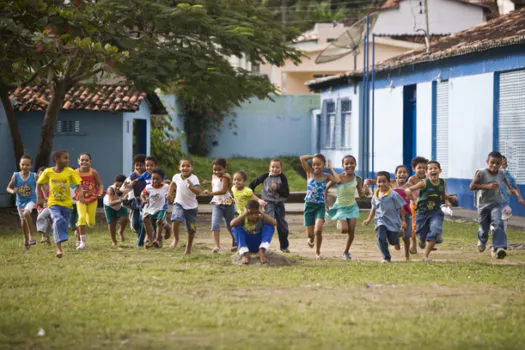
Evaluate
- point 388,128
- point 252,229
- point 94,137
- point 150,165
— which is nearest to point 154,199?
point 150,165

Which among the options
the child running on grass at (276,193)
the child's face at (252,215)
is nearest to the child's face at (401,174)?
the child running on grass at (276,193)

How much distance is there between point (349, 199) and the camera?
1252 centimetres

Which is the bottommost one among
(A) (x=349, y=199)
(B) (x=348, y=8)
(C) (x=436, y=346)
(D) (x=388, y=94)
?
(C) (x=436, y=346)

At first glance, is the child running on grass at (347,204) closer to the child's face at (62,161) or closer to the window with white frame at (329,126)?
the child's face at (62,161)

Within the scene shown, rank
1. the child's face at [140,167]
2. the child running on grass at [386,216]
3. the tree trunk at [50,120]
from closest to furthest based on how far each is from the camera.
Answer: the child running on grass at [386,216] → the child's face at [140,167] → the tree trunk at [50,120]

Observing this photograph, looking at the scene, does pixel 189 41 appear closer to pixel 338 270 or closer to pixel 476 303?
pixel 338 270

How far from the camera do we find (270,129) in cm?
3978

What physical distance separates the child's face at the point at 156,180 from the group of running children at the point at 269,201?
0.02 m

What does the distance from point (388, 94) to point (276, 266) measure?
57.5 ft

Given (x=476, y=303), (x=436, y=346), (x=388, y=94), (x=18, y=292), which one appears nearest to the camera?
(x=436, y=346)

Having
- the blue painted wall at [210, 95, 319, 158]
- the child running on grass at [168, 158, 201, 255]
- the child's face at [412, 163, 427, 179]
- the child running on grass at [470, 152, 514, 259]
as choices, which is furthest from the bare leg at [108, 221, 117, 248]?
the blue painted wall at [210, 95, 319, 158]

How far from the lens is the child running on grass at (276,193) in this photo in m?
13.1

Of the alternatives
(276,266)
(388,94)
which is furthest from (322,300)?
(388,94)

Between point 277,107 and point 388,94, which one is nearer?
point 388,94
